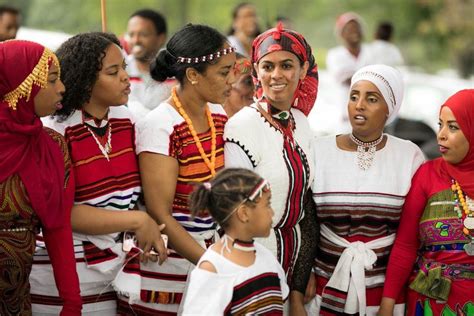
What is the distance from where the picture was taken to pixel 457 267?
4207mm

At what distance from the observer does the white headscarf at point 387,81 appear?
434cm

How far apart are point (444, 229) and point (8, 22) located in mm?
5007

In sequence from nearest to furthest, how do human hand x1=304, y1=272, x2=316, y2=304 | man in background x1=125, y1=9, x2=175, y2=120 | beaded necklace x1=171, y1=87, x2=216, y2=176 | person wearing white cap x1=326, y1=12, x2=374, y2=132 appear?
beaded necklace x1=171, y1=87, x2=216, y2=176 → human hand x1=304, y1=272, x2=316, y2=304 → man in background x1=125, y1=9, x2=175, y2=120 → person wearing white cap x1=326, y1=12, x2=374, y2=132

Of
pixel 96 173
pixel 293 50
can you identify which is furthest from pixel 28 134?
pixel 293 50

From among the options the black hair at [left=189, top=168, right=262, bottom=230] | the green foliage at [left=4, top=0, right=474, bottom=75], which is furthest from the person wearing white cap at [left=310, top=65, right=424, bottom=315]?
the green foliage at [left=4, top=0, right=474, bottom=75]

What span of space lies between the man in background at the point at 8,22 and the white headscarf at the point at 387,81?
3642 millimetres

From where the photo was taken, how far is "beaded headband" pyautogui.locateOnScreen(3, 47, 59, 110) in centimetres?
373

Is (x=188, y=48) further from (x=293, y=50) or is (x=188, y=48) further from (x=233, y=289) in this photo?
(x=233, y=289)

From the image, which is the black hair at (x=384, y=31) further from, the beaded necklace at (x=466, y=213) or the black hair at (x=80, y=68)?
the black hair at (x=80, y=68)

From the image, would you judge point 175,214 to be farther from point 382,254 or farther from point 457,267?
point 457,267

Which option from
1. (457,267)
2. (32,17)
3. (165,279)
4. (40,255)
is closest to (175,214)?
(165,279)

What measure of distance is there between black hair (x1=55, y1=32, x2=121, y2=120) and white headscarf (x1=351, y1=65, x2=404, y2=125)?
1.27 m

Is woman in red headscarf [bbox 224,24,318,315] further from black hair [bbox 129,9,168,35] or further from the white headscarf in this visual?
black hair [bbox 129,9,168,35]

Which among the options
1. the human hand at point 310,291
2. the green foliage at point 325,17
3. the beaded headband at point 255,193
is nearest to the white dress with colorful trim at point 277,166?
the human hand at point 310,291
